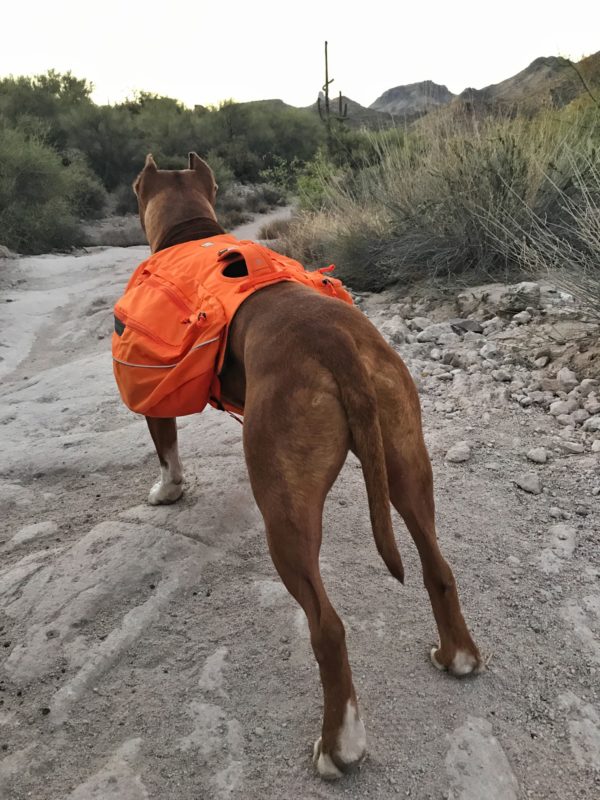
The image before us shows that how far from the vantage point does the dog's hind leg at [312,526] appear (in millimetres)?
1710

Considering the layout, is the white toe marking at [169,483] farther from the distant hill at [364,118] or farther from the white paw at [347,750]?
the distant hill at [364,118]

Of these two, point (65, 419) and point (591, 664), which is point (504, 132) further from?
point (591, 664)

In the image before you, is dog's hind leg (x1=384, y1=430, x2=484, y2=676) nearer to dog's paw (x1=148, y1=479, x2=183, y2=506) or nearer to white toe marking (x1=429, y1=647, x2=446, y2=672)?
white toe marking (x1=429, y1=647, x2=446, y2=672)

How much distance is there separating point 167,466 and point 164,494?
151 millimetres

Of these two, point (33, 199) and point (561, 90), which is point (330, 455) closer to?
point (33, 199)

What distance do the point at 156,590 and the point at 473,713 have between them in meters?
1.31

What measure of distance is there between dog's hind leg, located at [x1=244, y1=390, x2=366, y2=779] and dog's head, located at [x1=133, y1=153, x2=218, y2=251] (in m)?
1.84

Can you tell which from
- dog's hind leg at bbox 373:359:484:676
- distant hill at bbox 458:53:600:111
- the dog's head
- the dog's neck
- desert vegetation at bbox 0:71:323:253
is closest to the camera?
dog's hind leg at bbox 373:359:484:676

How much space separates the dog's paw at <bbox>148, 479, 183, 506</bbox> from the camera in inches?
127

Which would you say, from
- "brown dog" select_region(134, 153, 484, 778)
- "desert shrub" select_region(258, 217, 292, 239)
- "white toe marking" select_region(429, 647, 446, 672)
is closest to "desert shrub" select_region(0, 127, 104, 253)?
"desert shrub" select_region(258, 217, 292, 239)

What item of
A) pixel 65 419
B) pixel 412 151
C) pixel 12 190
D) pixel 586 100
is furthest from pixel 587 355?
pixel 12 190

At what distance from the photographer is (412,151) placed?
815 cm

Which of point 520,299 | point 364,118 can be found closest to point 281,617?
point 520,299

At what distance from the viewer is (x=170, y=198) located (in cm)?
331
